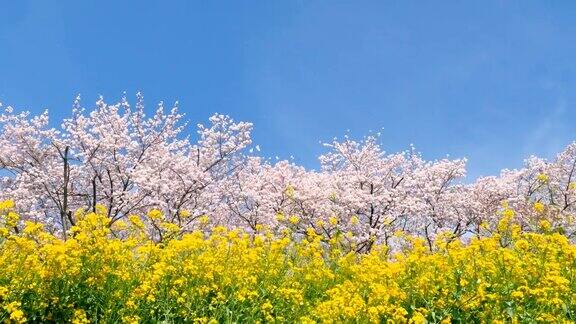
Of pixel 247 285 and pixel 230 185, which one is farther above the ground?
pixel 230 185

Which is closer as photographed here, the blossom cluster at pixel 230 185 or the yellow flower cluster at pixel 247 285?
the yellow flower cluster at pixel 247 285

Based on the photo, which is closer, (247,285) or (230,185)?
(247,285)

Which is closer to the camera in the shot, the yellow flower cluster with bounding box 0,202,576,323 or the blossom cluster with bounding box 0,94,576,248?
the yellow flower cluster with bounding box 0,202,576,323

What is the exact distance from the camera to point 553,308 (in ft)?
22.6

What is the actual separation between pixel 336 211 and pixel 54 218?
11.9 meters

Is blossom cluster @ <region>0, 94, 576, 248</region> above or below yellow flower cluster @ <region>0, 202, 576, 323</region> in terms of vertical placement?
above

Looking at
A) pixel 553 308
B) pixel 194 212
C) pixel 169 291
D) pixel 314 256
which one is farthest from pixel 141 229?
pixel 194 212

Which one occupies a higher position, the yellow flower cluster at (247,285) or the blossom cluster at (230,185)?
the blossom cluster at (230,185)

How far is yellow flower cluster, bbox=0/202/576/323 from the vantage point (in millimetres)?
6992

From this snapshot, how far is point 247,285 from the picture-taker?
7.96 m

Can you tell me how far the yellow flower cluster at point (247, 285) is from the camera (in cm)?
699

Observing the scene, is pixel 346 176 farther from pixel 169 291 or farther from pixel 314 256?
pixel 169 291

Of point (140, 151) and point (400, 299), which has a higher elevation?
point (140, 151)

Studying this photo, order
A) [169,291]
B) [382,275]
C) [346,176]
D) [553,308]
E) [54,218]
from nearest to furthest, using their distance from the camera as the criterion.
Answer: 1. [553,308]
2. [169,291]
3. [382,275]
4. [54,218]
5. [346,176]
